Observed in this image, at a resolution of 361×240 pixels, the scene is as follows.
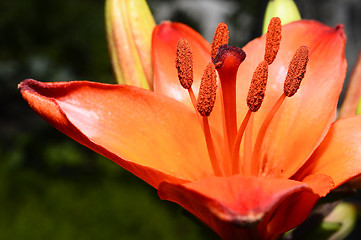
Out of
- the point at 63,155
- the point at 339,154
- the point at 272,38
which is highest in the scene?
the point at 272,38

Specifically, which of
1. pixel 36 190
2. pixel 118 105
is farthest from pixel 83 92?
pixel 36 190

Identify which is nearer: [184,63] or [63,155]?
[184,63]

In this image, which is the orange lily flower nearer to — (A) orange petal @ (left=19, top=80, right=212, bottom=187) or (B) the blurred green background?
(A) orange petal @ (left=19, top=80, right=212, bottom=187)

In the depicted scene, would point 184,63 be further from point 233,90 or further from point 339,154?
point 339,154

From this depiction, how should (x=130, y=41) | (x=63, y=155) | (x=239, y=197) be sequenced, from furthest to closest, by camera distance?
(x=63, y=155) < (x=130, y=41) < (x=239, y=197)

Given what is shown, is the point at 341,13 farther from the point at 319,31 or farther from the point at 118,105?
the point at 118,105

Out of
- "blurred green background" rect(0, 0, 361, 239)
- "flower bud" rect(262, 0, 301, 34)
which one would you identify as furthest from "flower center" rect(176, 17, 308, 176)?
"blurred green background" rect(0, 0, 361, 239)

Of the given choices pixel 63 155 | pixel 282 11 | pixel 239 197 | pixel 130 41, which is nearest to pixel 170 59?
pixel 130 41
